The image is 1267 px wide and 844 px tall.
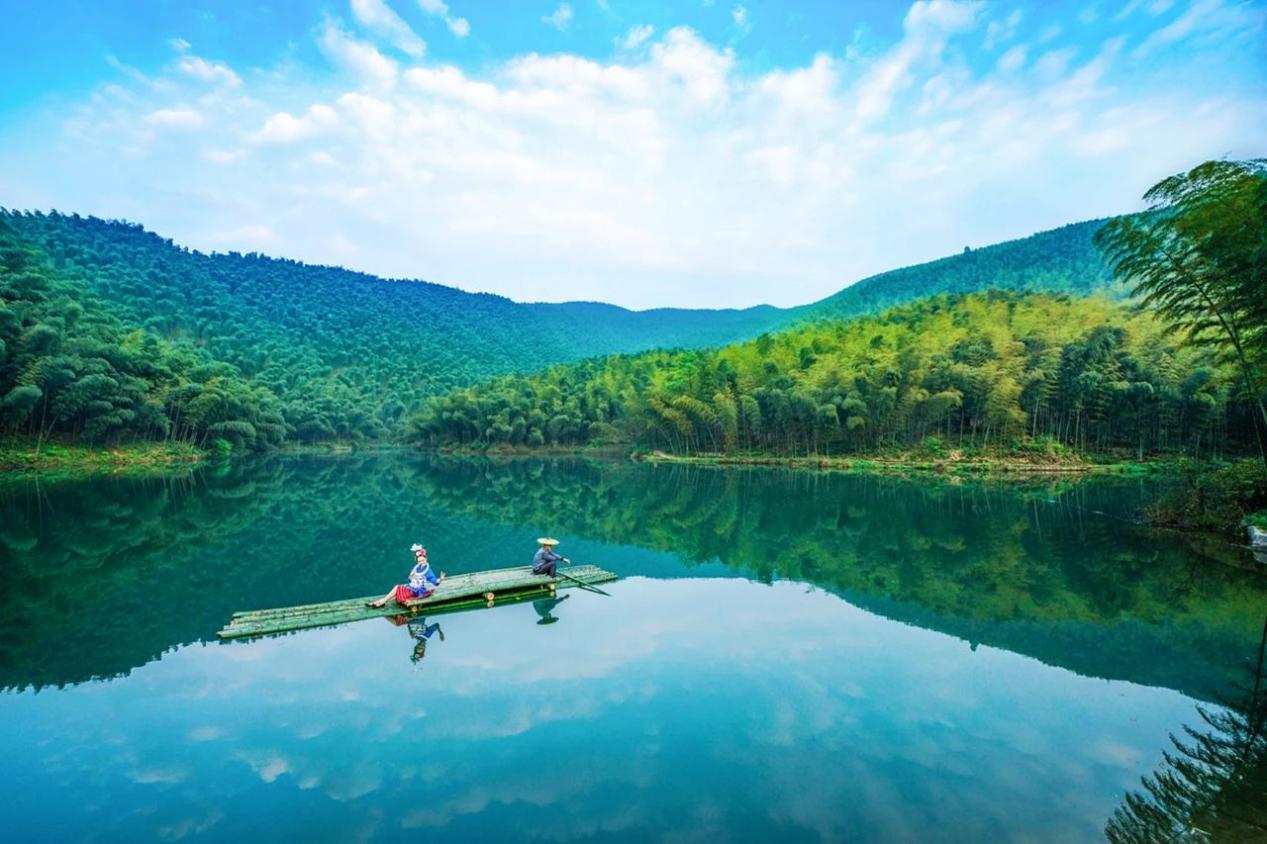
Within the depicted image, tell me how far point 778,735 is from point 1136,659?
18.3 ft

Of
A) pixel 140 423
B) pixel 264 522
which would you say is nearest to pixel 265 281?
pixel 140 423

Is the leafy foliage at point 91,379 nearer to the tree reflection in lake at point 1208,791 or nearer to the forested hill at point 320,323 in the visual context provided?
the forested hill at point 320,323

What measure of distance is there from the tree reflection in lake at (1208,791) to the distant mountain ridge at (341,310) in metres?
70.7

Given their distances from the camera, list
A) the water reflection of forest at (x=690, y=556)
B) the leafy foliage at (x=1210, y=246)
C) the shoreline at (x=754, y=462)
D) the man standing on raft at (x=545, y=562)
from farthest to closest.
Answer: the shoreline at (x=754, y=462), the leafy foliage at (x=1210, y=246), the man standing on raft at (x=545, y=562), the water reflection of forest at (x=690, y=556)

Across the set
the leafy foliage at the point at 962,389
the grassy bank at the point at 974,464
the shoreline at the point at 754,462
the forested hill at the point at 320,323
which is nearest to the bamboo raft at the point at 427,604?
the shoreline at the point at 754,462

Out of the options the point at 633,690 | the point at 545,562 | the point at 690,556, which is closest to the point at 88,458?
the point at 545,562

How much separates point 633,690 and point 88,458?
44.7 m

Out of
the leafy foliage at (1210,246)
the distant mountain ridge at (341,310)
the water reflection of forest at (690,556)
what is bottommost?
the water reflection of forest at (690,556)

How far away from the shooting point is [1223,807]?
16.1 feet

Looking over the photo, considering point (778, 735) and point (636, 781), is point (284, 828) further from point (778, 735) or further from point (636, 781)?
point (778, 735)

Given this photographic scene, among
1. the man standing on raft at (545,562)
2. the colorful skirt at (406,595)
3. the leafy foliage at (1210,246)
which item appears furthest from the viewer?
the leafy foliage at (1210,246)

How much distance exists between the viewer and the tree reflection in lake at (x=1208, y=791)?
4617 millimetres

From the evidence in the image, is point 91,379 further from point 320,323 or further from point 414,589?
point 320,323

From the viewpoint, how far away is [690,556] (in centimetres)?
1519
